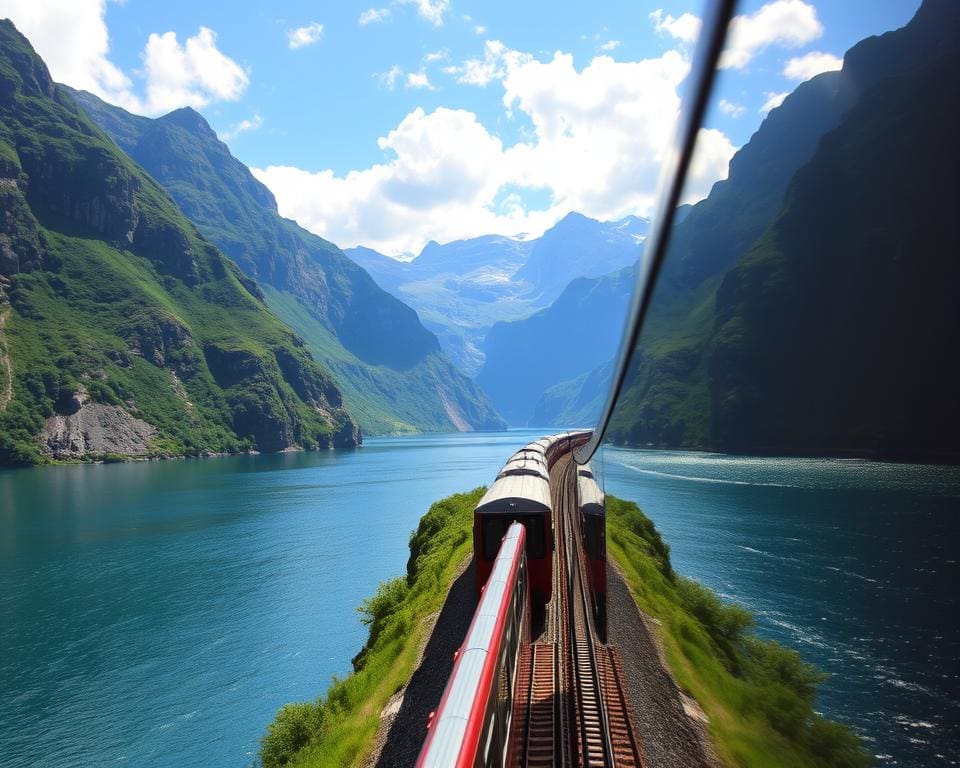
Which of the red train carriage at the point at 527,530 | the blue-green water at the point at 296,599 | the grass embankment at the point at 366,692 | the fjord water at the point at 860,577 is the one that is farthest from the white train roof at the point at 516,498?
the grass embankment at the point at 366,692

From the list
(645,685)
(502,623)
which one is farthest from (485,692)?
(645,685)

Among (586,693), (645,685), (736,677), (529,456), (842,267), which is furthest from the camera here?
(529,456)

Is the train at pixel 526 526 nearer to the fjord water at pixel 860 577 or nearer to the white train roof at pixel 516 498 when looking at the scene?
the white train roof at pixel 516 498

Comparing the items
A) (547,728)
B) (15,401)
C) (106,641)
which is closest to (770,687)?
(547,728)

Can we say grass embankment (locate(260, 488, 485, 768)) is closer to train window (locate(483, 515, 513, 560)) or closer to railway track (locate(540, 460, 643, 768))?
train window (locate(483, 515, 513, 560))

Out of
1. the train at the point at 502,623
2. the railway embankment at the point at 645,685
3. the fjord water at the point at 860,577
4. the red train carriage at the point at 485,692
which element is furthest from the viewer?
the railway embankment at the point at 645,685

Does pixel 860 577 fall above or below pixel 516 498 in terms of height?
below

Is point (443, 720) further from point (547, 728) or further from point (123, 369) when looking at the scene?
point (123, 369)

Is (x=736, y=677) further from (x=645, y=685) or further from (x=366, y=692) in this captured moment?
(x=366, y=692)
